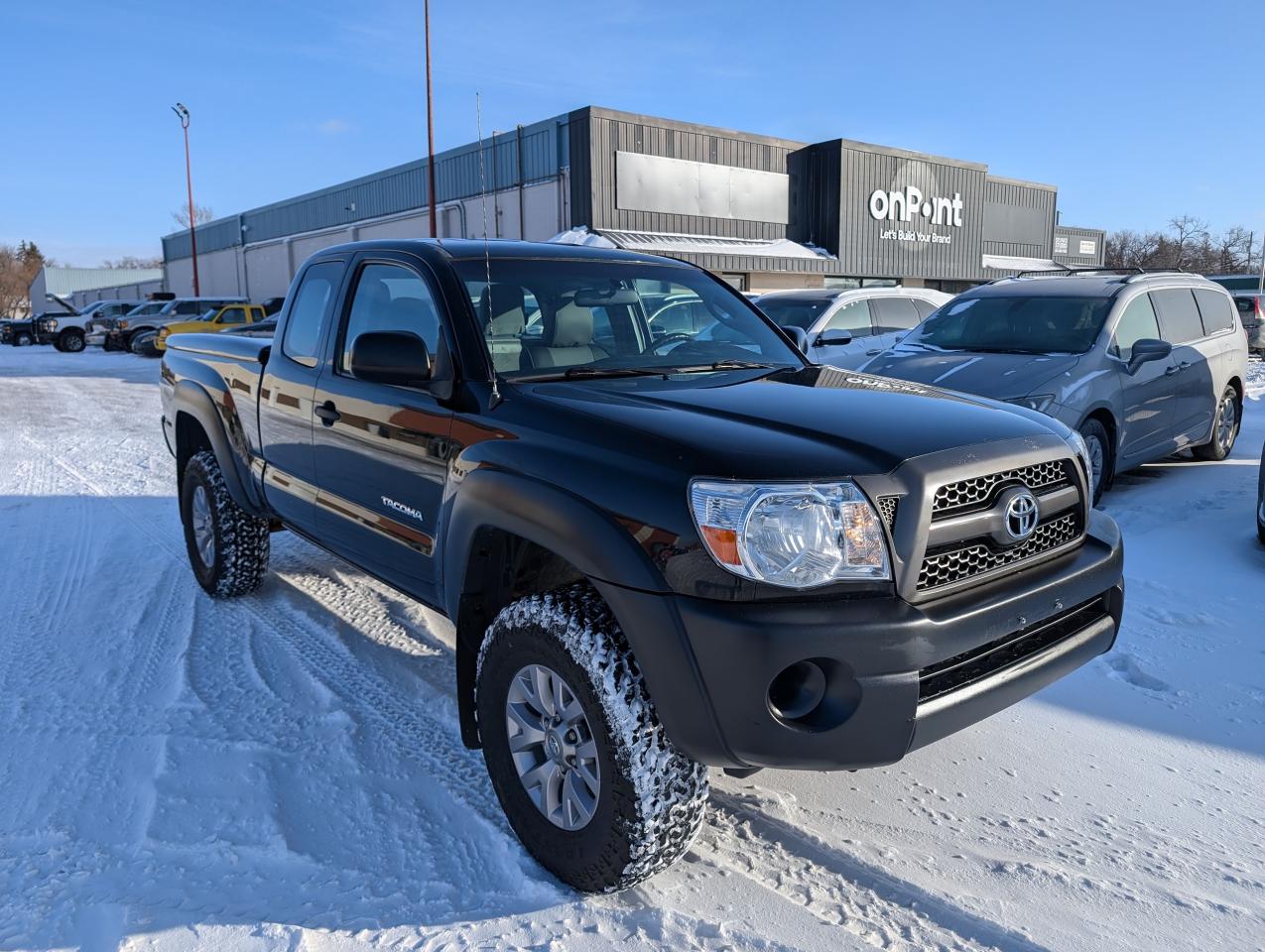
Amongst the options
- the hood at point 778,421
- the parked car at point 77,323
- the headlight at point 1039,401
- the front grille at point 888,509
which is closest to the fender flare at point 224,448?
the hood at point 778,421

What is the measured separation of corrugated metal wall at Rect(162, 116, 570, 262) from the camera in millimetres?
25730

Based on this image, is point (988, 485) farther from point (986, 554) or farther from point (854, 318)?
point (854, 318)

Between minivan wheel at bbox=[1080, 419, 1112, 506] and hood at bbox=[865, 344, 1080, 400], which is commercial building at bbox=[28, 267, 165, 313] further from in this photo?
minivan wheel at bbox=[1080, 419, 1112, 506]

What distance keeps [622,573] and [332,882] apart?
1.25 meters

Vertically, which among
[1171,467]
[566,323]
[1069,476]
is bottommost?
[1171,467]

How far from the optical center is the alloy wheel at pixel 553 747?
8.08 ft

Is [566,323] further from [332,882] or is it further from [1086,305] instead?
[1086,305]

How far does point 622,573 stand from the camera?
225cm

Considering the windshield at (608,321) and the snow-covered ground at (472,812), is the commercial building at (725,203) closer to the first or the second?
the windshield at (608,321)

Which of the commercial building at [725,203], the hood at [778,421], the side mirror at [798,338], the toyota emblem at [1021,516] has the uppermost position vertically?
the commercial building at [725,203]

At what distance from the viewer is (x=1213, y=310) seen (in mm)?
8273

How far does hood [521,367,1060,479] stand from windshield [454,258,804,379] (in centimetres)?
22

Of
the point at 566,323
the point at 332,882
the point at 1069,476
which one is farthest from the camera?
the point at 566,323

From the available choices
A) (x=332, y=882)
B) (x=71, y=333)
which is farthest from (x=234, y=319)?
(x=332, y=882)
